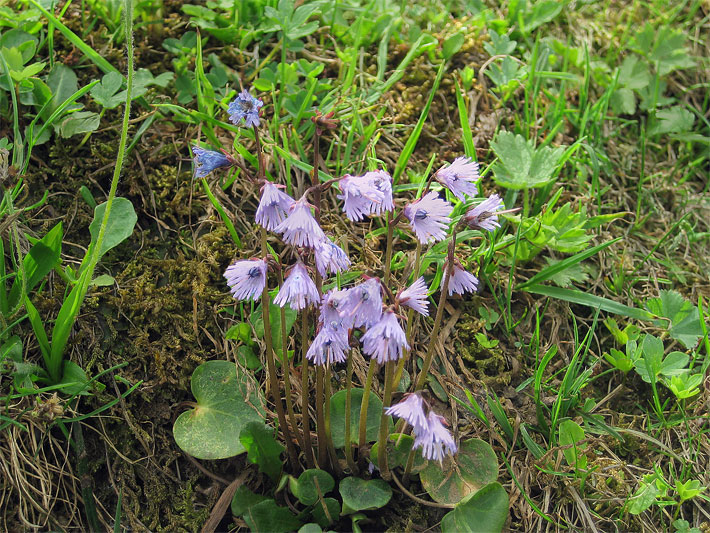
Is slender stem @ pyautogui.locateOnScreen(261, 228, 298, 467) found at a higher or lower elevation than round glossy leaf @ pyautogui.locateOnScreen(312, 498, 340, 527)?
higher

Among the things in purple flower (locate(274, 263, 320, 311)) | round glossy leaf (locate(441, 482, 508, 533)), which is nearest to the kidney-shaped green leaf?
purple flower (locate(274, 263, 320, 311))

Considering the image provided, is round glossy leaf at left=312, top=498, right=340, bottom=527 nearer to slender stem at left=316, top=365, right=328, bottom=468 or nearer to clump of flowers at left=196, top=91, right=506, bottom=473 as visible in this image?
slender stem at left=316, top=365, right=328, bottom=468

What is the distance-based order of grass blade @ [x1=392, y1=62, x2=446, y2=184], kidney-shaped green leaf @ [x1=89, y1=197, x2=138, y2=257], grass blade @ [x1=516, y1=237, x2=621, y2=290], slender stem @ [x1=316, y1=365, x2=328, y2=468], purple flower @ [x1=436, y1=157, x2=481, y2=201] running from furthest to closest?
grass blade @ [x1=392, y1=62, x2=446, y2=184] < grass blade @ [x1=516, y1=237, x2=621, y2=290] < kidney-shaped green leaf @ [x1=89, y1=197, x2=138, y2=257] < slender stem @ [x1=316, y1=365, x2=328, y2=468] < purple flower @ [x1=436, y1=157, x2=481, y2=201]

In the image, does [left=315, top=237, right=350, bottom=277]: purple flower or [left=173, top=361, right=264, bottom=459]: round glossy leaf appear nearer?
[left=315, top=237, right=350, bottom=277]: purple flower

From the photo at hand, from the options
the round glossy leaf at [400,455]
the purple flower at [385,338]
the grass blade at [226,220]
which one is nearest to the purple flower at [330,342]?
the purple flower at [385,338]

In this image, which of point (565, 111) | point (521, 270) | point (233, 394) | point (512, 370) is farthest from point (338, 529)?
point (565, 111)

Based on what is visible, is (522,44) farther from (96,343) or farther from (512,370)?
(96,343)
